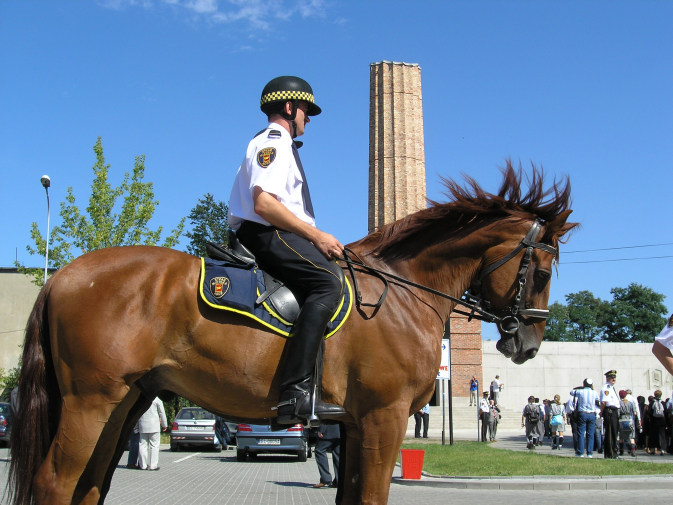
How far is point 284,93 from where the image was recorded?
5.10 metres

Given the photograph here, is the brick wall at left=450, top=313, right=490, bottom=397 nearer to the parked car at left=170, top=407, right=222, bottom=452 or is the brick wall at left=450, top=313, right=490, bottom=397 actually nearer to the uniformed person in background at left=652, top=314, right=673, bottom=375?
the parked car at left=170, top=407, right=222, bottom=452

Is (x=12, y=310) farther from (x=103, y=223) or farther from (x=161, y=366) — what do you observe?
(x=161, y=366)

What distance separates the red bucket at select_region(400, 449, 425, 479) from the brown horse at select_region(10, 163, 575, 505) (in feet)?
33.1

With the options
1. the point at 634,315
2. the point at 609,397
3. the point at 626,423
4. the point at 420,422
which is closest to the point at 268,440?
the point at 609,397

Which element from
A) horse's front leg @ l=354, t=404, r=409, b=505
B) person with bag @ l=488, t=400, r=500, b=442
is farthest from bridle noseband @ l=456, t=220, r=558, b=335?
person with bag @ l=488, t=400, r=500, b=442

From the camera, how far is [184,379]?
4.53 metres

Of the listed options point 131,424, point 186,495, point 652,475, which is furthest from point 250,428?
point 131,424

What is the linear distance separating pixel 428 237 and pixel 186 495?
9.14 m

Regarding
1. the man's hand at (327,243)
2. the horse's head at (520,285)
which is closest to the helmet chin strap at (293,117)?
the man's hand at (327,243)

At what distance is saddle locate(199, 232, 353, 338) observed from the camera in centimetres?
450

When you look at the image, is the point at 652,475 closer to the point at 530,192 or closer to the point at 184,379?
the point at 530,192

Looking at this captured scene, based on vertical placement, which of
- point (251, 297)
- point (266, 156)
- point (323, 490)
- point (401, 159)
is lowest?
point (323, 490)

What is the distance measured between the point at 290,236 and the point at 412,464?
1099 cm

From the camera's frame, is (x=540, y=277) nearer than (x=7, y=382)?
Yes
